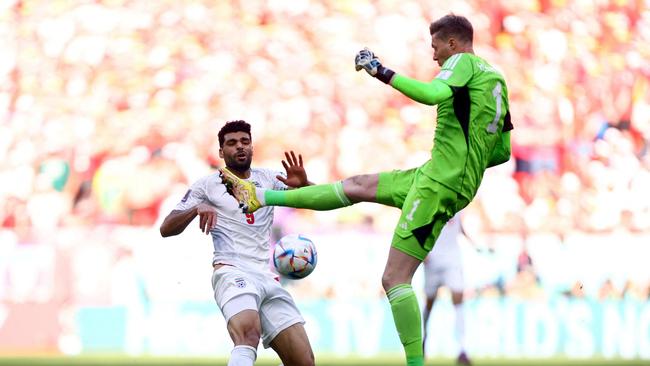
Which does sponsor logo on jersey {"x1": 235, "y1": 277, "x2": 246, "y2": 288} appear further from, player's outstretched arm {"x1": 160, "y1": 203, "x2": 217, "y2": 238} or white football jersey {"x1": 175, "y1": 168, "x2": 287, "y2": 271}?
player's outstretched arm {"x1": 160, "y1": 203, "x2": 217, "y2": 238}

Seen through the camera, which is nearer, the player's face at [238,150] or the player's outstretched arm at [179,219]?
the player's outstretched arm at [179,219]

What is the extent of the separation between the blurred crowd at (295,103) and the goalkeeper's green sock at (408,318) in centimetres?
826

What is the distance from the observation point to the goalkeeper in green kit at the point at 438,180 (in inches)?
280

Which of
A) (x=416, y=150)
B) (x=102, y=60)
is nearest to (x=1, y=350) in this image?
(x=102, y=60)

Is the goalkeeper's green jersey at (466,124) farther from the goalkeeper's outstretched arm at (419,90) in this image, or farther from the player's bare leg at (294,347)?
the player's bare leg at (294,347)

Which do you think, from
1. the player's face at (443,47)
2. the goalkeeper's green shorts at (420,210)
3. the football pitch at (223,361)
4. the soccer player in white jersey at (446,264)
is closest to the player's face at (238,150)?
the goalkeeper's green shorts at (420,210)

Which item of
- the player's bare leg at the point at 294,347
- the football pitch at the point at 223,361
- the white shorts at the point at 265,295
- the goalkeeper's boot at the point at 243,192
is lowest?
the player's bare leg at the point at 294,347

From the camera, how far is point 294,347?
8008mm

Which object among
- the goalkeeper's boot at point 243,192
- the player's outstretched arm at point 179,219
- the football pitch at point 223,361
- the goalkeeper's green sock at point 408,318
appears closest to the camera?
the goalkeeper's green sock at point 408,318

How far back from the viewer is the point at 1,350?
1478cm

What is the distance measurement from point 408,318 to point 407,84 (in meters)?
1.35

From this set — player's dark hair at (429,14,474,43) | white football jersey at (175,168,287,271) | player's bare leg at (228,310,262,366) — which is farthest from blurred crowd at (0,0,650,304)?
player's dark hair at (429,14,474,43)

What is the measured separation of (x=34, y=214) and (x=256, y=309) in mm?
8380

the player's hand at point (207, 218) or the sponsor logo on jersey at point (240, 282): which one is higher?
the player's hand at point (207, 218)
